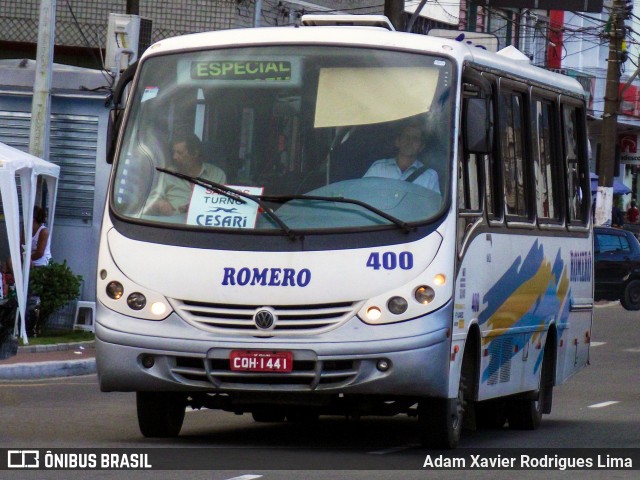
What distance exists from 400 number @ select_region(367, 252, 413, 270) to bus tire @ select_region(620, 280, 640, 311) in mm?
23286

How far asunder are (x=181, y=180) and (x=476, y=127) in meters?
1.83

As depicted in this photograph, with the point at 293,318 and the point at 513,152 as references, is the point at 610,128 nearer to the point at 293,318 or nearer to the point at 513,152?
the point at 513,152

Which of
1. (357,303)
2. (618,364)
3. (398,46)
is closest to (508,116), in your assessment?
(398,46)

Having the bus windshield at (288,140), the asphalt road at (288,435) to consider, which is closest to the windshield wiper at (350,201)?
the bus windshield at (288,140)

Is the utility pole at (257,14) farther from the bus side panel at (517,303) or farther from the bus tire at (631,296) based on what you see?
the bus side panel at (517,303)

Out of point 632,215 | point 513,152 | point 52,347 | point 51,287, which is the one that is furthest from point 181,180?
point 632,215

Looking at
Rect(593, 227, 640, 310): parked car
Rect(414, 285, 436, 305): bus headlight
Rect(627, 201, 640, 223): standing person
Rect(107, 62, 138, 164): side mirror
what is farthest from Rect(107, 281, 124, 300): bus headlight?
Rect(627, 201, 640, 223): standing person

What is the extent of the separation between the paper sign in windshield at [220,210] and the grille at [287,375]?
31.9 inches

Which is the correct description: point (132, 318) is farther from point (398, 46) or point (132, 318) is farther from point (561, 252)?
point (561, 252)

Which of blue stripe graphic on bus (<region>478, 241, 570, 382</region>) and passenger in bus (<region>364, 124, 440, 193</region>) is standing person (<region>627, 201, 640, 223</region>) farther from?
passenger in bus (<region>364, 124, 440, 193</region>)

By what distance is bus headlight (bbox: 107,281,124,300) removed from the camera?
10.2m

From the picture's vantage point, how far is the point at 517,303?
12.0 meters

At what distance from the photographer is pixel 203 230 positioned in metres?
10.2

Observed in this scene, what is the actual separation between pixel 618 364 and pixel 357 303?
12277 millimetres
